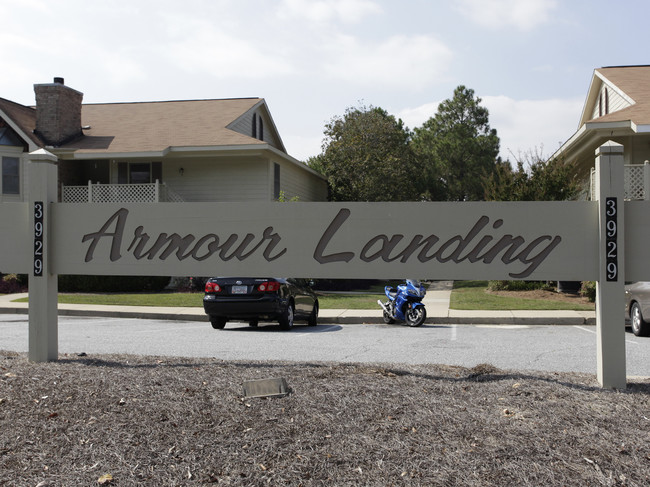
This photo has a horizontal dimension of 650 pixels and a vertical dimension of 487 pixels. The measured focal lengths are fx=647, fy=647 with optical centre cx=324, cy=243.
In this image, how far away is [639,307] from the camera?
1210cm

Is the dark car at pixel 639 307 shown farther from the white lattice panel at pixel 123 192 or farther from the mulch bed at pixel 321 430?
the white lattice panel at pixel 123 192

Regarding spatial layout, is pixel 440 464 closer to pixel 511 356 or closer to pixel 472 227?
pixel 472 227

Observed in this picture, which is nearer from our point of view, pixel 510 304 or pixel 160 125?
pixel 510 304

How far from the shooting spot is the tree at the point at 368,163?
Result: 33812mm

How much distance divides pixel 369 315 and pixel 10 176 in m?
17.8

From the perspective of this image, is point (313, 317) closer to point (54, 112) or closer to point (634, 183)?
point (634, 183)

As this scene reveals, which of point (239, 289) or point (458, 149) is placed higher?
point (458, 149)

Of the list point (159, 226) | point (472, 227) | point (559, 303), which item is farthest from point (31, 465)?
point (559, 303)

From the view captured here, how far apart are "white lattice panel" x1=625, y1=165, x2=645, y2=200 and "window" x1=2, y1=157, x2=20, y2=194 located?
2265 centimetres

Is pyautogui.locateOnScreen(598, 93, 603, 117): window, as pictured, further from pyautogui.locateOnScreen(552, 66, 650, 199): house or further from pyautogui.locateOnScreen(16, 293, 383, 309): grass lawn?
pyautogui.locateOnScreen(16, 293, 383, 309): grass lawn

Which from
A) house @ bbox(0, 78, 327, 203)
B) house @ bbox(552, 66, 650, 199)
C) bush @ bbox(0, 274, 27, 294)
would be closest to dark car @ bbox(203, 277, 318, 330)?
house @ bbox(552, 66, 650, 199)

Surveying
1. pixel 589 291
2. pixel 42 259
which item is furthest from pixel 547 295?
pixel 42 259

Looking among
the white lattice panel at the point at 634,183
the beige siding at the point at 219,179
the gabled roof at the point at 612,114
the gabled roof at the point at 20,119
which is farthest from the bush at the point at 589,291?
the gabled roof at the point at 20,119

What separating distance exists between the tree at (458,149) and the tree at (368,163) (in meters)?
9.29
